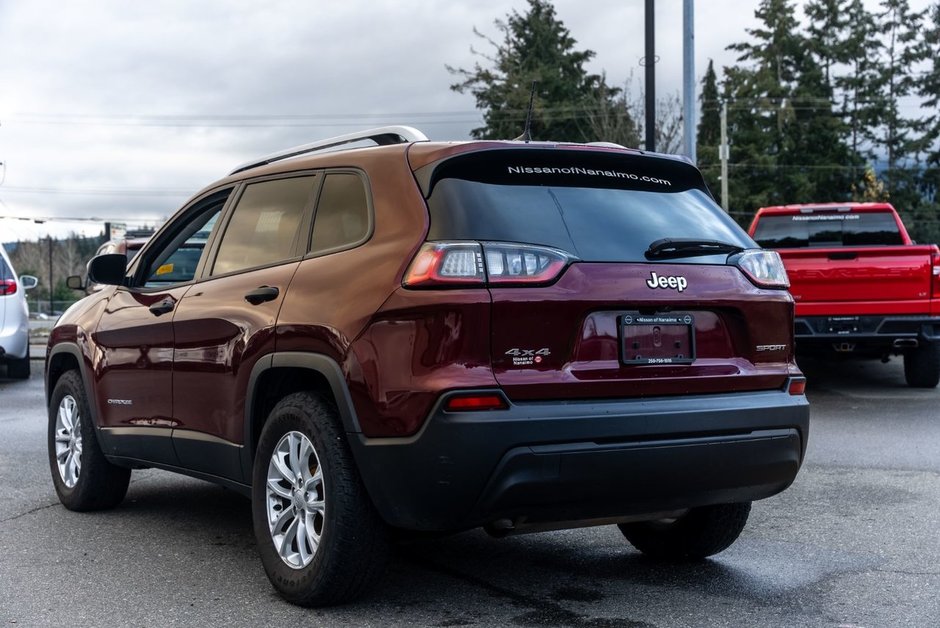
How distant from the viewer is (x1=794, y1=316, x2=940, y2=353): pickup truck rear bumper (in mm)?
11484

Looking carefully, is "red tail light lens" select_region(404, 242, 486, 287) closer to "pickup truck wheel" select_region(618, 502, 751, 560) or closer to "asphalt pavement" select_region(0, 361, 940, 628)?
"asphalt pavement" select_region(0, 361, 940, 628)

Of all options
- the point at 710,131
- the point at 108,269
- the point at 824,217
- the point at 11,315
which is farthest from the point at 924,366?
the point at 710,131

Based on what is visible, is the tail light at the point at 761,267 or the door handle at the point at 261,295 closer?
the tail light at the point at 761,267

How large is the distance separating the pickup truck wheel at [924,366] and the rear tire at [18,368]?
11187 mm

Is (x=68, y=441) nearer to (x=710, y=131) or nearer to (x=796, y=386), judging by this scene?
(x=796, y=386)

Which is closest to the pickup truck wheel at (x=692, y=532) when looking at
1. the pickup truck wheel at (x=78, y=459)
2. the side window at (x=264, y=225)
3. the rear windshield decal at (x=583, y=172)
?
the rear windshield decal at (x=583, y=172)

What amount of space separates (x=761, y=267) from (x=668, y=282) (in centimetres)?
56

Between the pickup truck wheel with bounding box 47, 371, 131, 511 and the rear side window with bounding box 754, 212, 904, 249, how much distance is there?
321 inches

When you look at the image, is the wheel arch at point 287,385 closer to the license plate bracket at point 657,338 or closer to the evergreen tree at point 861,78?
the license plate bracket at point 657,338

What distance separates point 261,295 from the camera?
4699 mm

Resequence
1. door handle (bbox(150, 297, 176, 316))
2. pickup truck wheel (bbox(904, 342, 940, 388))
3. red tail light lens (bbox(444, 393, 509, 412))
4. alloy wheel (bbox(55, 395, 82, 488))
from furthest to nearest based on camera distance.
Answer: pickup truck wheel (bbox(904, 342, 940, 388)) < alloy wheel (bbox(55, 395, 82, 488)) < door handle (bbox(150, 297, 176, 316)) < red tail light lens (bbox(444, 393, 509, 412))

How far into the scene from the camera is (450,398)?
3822mm

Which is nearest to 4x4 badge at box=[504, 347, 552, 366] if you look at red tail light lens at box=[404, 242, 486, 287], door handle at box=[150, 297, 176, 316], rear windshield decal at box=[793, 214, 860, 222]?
red tail light lens at box=[404, 242, 486, 287]

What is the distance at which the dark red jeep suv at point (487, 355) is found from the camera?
3895 millimetres
